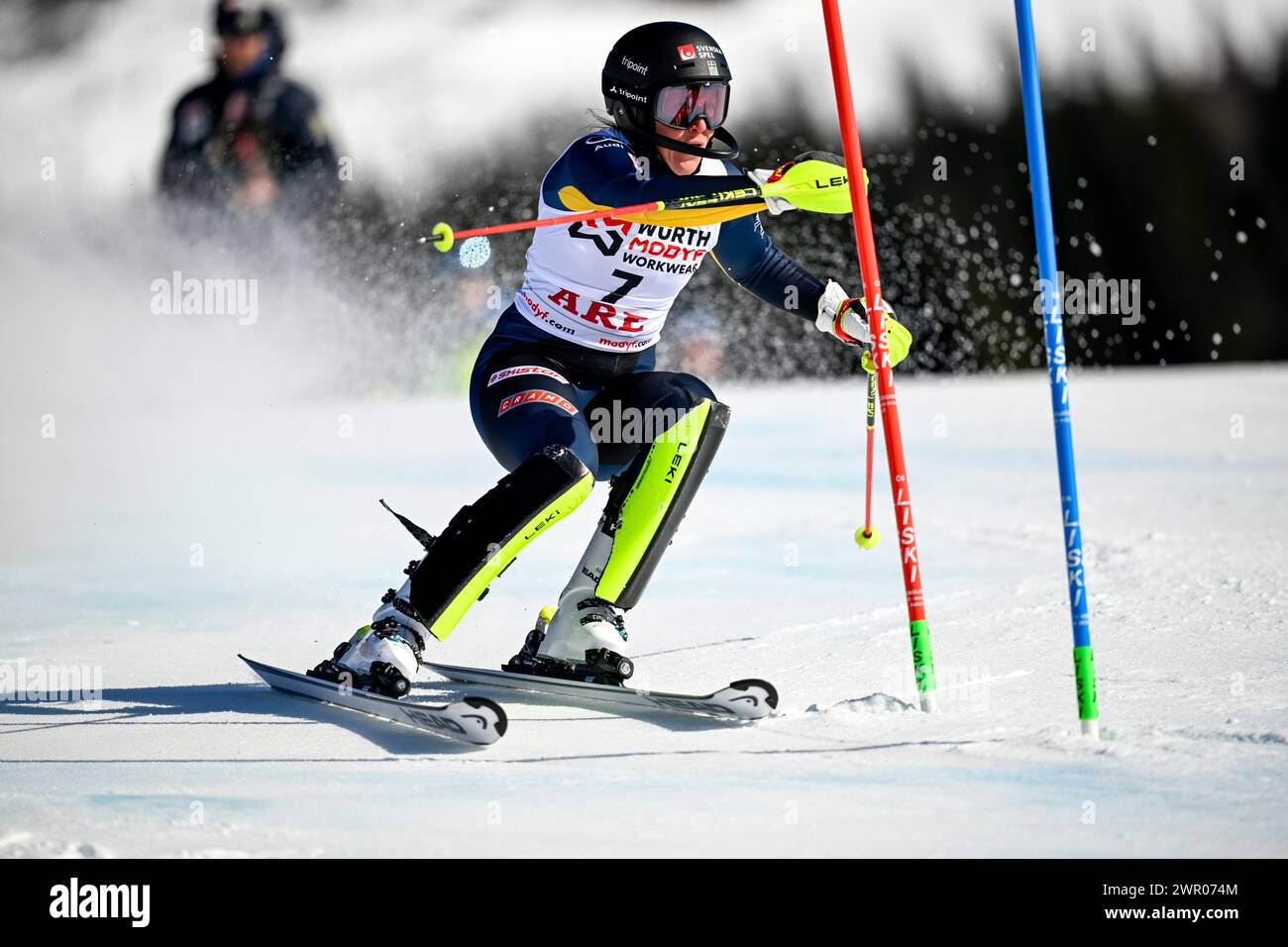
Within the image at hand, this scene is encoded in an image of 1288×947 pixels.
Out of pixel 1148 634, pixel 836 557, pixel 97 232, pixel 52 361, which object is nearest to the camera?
pixel 1148 634

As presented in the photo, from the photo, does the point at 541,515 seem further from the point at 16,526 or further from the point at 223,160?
the point at 223,160

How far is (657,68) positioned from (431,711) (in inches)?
70.1

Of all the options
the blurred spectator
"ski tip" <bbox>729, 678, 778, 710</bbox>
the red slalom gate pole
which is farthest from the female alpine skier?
the blurred spectator

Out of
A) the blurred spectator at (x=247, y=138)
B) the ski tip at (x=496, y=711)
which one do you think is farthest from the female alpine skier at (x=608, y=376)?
the blurred spectator at (x=247, y=138)

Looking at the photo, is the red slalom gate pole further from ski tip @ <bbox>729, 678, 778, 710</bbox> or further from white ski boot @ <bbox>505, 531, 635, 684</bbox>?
white ski boot @ <bbox>505, 531, 635, 684</bbox>

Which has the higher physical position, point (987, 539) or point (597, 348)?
point (597, 348)

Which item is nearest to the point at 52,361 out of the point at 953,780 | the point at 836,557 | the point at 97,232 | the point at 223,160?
the point at 97,232

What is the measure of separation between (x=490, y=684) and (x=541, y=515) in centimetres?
77

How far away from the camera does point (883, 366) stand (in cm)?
383

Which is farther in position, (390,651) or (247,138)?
(247,138)

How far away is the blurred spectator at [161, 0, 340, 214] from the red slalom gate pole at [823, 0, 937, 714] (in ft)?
37.8

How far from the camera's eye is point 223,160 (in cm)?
1488

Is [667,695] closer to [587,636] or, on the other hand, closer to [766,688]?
[766,688]

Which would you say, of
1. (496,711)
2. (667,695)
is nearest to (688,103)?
(667,695)
